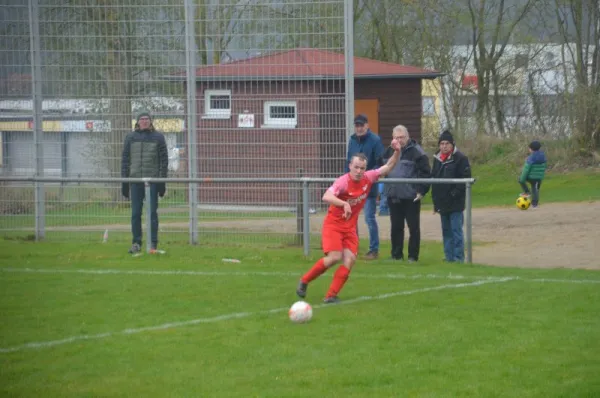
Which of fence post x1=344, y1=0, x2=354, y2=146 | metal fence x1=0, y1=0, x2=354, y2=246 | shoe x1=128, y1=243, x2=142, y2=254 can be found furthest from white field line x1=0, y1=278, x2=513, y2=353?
shoe x1=128, y1=243, x2=142, y2=254

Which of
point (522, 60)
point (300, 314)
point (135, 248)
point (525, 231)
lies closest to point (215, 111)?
→ point (135, 248)

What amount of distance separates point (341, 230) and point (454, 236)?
406 cm

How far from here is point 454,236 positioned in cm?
1446

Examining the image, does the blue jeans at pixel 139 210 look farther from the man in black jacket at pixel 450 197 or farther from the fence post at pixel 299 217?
the man in black jacket at pixel 450 197

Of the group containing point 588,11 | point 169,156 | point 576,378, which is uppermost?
point 588,11

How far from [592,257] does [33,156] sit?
9.69 metres

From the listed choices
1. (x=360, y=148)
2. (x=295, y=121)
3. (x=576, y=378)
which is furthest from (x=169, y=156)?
(x=576, y=378)

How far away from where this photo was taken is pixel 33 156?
58.1 ft

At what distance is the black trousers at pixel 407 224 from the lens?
571 inches

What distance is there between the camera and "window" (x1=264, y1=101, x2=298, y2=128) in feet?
Result: 55.2

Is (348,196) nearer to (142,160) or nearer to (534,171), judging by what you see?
(142,160)

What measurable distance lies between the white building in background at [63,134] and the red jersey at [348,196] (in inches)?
286

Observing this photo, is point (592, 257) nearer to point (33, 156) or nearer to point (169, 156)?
point (169, 156)

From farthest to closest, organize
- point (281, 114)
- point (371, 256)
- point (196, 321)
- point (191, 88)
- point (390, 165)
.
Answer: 1. point (191, 88)
2. point (281, 114)
3. point (371, 256)
4. point (390, 165)
5. point (196, 321)
